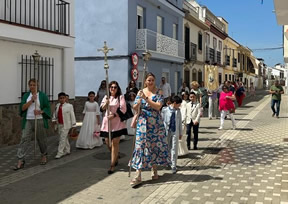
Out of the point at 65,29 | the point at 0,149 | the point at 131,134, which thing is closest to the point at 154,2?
the point at 65,29

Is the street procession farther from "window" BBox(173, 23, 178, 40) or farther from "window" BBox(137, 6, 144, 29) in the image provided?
"window" BBox(173, 23, 178, 40)

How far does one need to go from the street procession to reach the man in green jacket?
0.06 ft

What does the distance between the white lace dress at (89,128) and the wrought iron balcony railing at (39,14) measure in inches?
114

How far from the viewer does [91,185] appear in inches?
219

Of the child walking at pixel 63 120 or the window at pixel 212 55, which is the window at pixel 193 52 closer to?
the window at pixel 212 55

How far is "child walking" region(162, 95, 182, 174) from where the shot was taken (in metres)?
6.26

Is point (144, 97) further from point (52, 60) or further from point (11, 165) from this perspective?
point (52, 60)

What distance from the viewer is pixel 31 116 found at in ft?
21.9

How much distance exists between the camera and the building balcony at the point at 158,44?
51.8 ft

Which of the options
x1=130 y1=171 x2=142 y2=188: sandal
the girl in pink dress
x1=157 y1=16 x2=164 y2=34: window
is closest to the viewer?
x1=130 y1=171 x2=142 y2=188: sandal

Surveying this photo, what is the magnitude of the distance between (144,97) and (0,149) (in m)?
4.87

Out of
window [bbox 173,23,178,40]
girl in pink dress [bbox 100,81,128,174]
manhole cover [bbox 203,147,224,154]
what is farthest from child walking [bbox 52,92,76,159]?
window [bbox 173,23,178,40]

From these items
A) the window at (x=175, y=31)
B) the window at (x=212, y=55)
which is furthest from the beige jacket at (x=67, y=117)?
the window at (x=212, y=55)

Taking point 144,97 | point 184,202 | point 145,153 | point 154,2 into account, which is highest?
point 154,2
